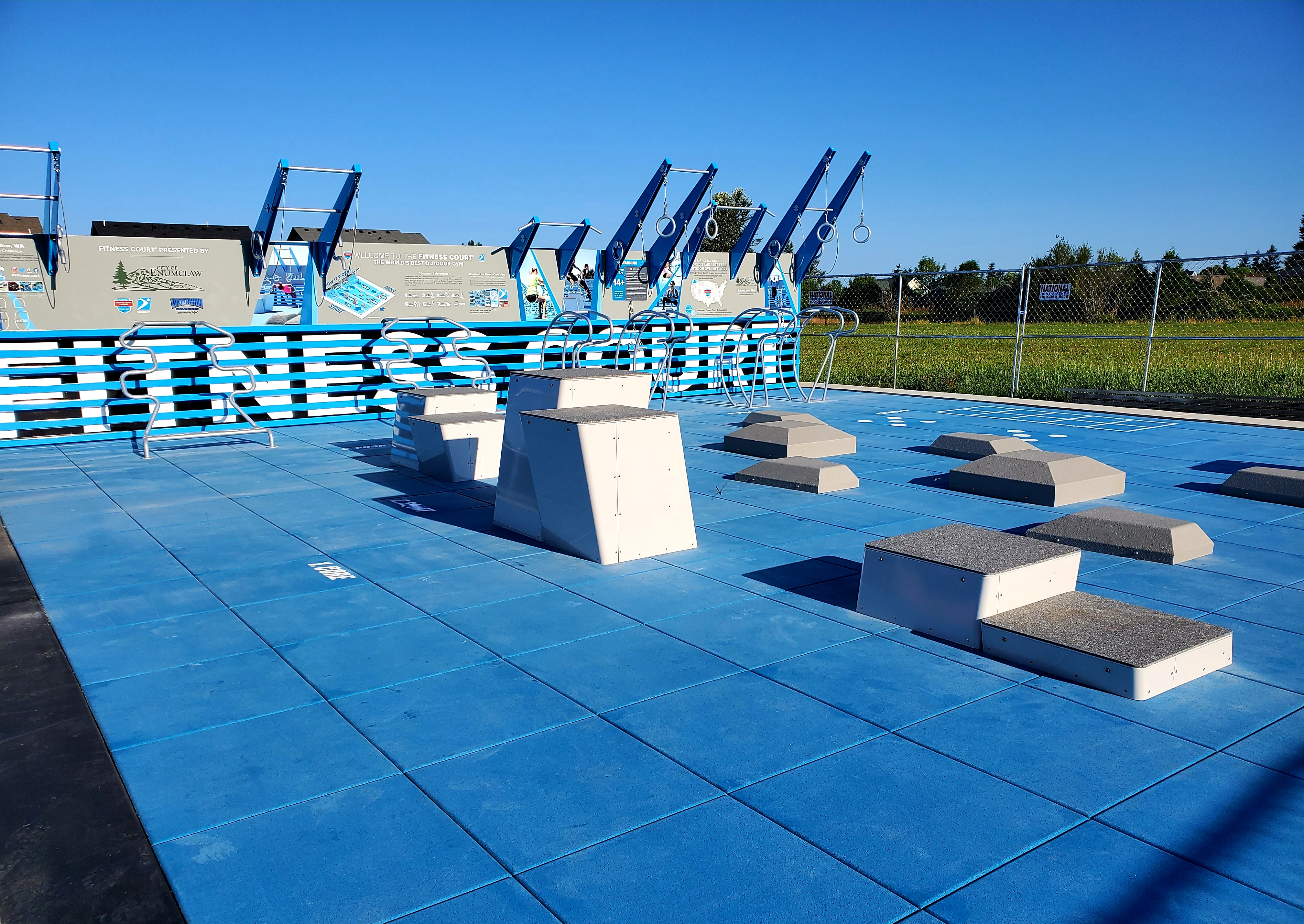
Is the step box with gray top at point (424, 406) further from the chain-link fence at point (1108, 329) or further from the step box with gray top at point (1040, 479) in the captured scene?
the chain-link fence at point (1108, 329)

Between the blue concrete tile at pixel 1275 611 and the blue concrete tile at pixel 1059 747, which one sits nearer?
the blue concrete tile at pixel 1059 747

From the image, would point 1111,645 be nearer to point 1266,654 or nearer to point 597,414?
point 1266,654

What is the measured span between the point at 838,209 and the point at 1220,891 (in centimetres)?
1535

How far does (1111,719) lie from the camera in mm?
3270

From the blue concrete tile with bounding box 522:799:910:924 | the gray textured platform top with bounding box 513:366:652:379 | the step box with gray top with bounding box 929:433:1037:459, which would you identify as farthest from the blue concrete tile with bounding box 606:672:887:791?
the step box with gray top with bounding box 929:433:1037:459

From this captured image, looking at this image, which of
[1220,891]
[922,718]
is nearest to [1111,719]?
[922,718]

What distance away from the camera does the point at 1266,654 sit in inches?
153

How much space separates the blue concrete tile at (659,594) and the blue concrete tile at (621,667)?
358 mm

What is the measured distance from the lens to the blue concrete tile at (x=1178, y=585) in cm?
463

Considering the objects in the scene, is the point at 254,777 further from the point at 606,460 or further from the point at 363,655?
the point at 606,460

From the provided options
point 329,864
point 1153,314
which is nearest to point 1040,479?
point 329,864

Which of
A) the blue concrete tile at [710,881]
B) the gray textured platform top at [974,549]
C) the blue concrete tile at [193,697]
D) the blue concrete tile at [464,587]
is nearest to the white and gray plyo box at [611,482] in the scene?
the blue concrete tile at [464,587]

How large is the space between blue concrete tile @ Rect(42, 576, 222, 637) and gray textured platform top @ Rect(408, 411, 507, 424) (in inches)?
131

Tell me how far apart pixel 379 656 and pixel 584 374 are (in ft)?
9.79
